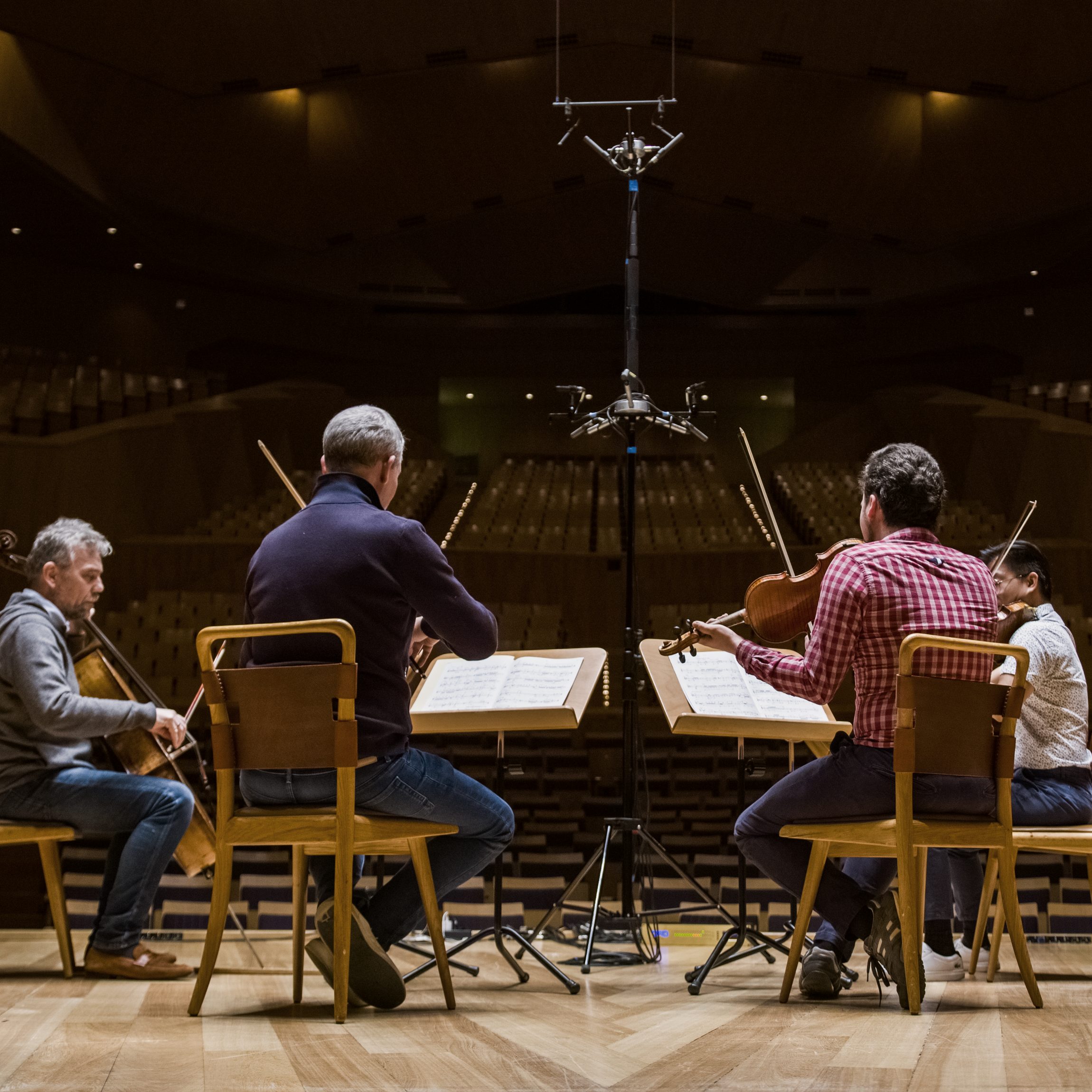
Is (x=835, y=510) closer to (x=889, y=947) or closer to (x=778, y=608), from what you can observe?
(x=778, y=608)

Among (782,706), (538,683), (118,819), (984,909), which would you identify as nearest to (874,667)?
(782,706)

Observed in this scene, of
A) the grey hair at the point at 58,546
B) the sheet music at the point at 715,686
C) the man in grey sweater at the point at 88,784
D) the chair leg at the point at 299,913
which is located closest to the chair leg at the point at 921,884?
the sheet music at the point at 715,686

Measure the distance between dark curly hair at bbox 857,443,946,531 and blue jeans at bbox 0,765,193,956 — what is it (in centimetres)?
150

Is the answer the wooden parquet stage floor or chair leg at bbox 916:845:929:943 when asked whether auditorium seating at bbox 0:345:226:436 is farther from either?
chair leg at bbox 916:845:929:943

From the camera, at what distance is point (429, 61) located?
9.92 meters

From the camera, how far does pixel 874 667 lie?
2010 millimetres

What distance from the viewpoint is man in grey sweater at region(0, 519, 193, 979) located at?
237cm

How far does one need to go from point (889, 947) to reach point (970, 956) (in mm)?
729

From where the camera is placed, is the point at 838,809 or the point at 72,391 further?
the point at 72,391

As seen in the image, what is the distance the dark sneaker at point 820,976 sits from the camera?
2127 millimetres

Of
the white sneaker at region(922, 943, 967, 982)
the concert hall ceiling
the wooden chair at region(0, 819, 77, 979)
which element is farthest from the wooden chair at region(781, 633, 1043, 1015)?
the concert hall ceiling

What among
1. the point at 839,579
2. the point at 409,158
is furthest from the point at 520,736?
the point at 409,158

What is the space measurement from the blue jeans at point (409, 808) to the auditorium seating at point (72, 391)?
21.5 ft

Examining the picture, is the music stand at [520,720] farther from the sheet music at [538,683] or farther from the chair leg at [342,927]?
the chair leg at [342,927]
